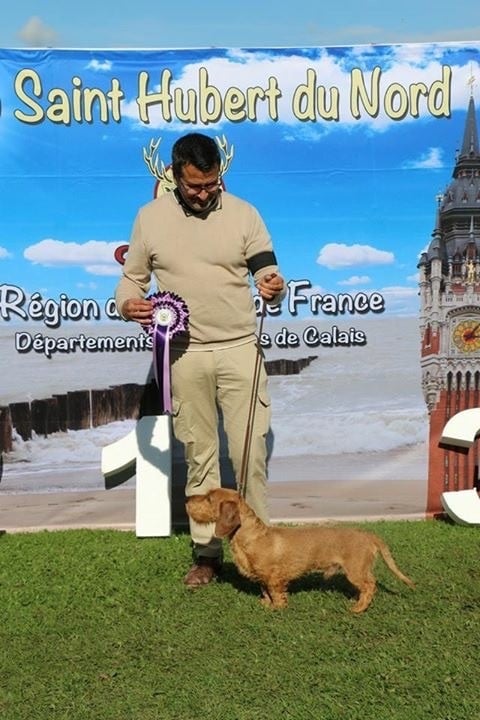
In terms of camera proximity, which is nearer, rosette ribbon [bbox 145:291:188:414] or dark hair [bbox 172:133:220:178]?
dark hair [bbox 172:133:220:178]

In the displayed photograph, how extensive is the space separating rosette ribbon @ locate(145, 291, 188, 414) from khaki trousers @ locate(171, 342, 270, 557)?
7 cm

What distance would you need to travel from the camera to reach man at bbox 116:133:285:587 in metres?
3.87

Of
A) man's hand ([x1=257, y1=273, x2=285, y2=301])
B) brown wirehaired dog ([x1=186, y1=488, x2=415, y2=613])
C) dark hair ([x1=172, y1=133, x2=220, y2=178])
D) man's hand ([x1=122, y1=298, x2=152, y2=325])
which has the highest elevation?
dark hair ([x1=172, y1=133, x2=220, y2=178])

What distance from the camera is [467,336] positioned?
535cm

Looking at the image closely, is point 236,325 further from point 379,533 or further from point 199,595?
point 379,533

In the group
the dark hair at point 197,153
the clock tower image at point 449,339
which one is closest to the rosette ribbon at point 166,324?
the dark hair at point 197,153

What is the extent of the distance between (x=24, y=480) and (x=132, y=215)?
1.79 m

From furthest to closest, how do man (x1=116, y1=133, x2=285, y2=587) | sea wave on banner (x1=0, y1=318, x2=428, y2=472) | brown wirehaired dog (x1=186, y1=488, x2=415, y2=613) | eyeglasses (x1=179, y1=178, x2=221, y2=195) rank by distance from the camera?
sea wave on banner (x1=0, y1=318, x2=428, y2=472), man (x1=116, y1=133, x2=285, y2=587), eyeglasses (x1=179, y1=178, x2=221, y2=195), brown wirehaired dog (x1=186, y1=488, x2=415, y2=613)

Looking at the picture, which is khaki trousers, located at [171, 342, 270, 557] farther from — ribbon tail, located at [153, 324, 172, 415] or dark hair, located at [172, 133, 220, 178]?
dark hair, located at [172, 133, 220, 178]

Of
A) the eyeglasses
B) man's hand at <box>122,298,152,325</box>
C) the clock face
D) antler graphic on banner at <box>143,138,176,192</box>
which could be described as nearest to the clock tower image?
the clock face

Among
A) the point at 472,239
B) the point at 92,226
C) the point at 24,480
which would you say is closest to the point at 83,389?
the point at 24,480

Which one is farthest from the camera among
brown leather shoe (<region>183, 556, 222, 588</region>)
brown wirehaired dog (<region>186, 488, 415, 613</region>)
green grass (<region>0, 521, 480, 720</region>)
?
brown leather shoe (<region>183, 556, 222, 588</region>)

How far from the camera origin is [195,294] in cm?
390

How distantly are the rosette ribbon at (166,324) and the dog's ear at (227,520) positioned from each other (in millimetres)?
606
